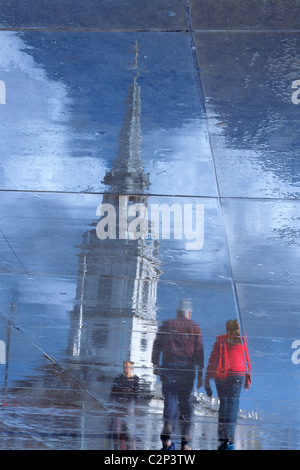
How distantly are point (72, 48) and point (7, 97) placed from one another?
74 centimetres

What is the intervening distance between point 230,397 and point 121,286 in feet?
15.9

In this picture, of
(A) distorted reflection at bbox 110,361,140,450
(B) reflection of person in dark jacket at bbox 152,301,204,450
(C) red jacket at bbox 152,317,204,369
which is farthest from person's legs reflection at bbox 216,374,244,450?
(A) distorted reflection at bbox 110,361,140,450

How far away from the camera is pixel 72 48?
12.4 ft

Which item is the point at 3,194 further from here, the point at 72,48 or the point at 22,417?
the point at 22,417

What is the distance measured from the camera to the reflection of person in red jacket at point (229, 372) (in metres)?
8.93

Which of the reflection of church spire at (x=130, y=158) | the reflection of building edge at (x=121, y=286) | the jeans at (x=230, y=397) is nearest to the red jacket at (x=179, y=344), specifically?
the reflection of building edge at (x=121, y=286)

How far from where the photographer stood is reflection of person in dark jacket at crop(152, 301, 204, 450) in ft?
28.5

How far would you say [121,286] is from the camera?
7.12 meters

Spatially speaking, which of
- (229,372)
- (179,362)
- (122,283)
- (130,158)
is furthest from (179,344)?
(130,158)

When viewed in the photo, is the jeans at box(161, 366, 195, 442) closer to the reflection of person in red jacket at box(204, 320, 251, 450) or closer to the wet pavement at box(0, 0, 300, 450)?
the reflection of person in red jacket at box(204, 320, 251, 450)

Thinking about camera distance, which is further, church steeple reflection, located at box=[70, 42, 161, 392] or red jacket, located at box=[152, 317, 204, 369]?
red jacket, located at box=[152, 317, 204, 369]

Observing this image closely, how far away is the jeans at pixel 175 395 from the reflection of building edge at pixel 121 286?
1.43 ft

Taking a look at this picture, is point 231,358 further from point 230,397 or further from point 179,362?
point 230,397

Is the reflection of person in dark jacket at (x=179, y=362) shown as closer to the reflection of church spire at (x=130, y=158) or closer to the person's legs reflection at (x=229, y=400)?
the person's legs reflection at (x=229, y=400)
